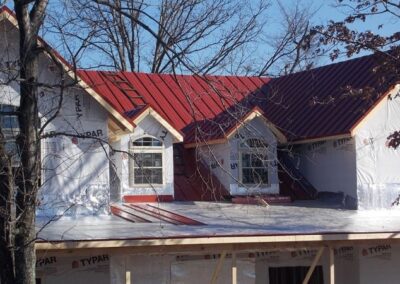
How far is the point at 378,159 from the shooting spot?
61.1 feet

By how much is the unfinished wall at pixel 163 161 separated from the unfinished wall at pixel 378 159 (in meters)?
4.56

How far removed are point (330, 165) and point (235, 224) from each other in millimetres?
5287

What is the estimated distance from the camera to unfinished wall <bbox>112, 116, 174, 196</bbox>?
18172 millimetres

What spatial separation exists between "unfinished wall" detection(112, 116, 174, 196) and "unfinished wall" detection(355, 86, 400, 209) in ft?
15.0

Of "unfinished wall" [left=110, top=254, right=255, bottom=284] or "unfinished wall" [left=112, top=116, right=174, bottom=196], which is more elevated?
"unfinished wall" [left=112, top=116, right=174, bottom=196]

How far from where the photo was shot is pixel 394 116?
18.9 meters

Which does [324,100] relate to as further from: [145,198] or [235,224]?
[235,224]

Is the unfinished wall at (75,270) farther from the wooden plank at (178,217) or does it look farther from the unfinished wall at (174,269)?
the wooden plank at (178,217)

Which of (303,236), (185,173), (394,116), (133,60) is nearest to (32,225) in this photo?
(303,236)

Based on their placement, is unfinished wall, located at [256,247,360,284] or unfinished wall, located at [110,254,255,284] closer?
unfinished wall, located at [110,254,255,284]

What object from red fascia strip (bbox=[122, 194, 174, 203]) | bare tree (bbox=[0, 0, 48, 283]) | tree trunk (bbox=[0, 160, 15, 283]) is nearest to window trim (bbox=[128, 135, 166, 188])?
red fascia strip (bbox=[122, 194, 174, 203])

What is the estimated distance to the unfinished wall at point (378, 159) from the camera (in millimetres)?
18438

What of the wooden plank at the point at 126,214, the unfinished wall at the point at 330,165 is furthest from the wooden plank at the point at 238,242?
the unfinished wall at the point at 330,165

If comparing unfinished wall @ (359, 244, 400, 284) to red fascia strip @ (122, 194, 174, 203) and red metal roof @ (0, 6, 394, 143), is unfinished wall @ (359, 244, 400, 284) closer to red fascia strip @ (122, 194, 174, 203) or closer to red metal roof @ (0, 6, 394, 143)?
red metal roof @ (0, 6, 394, 143)
